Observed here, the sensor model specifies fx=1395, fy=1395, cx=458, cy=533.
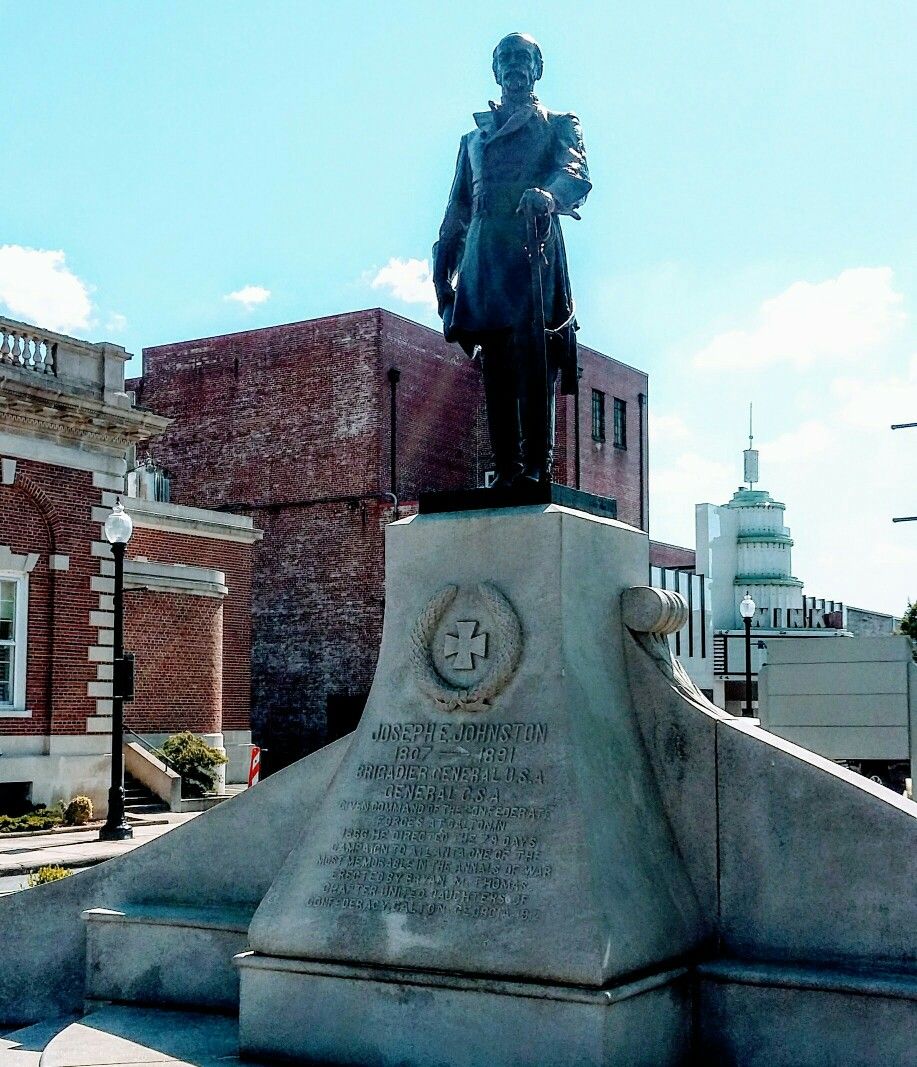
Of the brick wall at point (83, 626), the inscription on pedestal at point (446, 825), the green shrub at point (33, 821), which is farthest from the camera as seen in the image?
the brick wall at point (83, 626)

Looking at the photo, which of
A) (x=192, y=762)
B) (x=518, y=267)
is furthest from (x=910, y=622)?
(x=518, y=267)

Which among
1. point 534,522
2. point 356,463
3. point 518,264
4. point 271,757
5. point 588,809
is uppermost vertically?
point 356,463

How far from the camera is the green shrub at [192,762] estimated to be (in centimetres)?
2670

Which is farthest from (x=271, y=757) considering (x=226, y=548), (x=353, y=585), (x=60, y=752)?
(x=60, y=752)

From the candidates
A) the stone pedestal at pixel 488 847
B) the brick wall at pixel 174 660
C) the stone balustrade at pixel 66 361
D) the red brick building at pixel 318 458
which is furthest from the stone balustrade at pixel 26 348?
the stone pedestal at pixel 488 847

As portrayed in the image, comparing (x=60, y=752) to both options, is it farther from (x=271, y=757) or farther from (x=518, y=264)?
(x=518, y=264)

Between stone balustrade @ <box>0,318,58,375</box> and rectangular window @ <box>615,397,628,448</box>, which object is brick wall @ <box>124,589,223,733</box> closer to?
stone balustrade @ <box>0,318,58,375</box>

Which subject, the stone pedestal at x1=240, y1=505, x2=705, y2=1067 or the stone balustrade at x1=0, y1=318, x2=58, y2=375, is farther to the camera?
the stone balustrade at x1=0, y1=318, x2=58, y2=375

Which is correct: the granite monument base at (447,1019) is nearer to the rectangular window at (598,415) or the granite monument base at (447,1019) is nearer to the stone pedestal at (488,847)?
the stone pedestal at (488,847)

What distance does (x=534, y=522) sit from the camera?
6.85 m

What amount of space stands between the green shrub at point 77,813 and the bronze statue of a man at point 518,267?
702 inches

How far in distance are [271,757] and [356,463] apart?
848cm

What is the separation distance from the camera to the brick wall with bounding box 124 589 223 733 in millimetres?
28203

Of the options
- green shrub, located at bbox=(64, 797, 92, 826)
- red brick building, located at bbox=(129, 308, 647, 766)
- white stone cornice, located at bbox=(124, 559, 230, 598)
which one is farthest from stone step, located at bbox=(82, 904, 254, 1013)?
red brick building, located at bbox=(129, 308, 647, 766)
